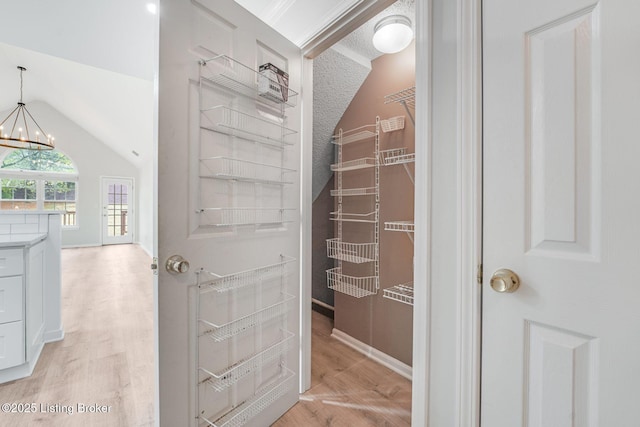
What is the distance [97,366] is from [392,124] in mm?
2689

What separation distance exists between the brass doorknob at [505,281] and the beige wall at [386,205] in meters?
1.07

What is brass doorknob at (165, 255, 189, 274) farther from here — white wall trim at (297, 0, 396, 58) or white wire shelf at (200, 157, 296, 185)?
white wall trim at (297, 0, 396, 58)

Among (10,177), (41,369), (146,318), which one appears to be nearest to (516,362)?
(41,369)

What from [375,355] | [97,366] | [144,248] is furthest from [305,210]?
[144,248]

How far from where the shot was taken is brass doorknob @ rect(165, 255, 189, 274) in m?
1.08

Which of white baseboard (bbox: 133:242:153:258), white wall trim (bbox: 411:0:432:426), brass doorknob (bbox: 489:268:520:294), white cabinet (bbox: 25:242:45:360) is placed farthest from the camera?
white baseboard (bbox: 133:242:153:258)

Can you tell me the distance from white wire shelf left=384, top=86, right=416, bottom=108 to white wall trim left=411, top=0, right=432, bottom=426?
0.64 metres

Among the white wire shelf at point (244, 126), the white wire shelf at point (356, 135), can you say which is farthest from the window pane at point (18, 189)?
the white wire shelf at point (244, 126)

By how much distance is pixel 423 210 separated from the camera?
1062 millimetres

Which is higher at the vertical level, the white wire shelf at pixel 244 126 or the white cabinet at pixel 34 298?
the white wire shelf at pixel 244 126

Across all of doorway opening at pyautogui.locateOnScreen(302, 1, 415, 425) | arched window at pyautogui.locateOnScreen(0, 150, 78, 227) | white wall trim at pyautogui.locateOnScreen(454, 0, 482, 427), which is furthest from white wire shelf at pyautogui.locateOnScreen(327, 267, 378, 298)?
arched window at pyautogui.locateOnScreen(0, 150, 78, 227)

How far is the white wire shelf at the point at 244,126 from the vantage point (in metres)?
1.22

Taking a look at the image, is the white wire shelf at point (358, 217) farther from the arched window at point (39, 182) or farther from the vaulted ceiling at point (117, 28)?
the arched window at point (39, 182)

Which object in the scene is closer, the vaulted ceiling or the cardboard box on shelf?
the cardboard box on shelf
